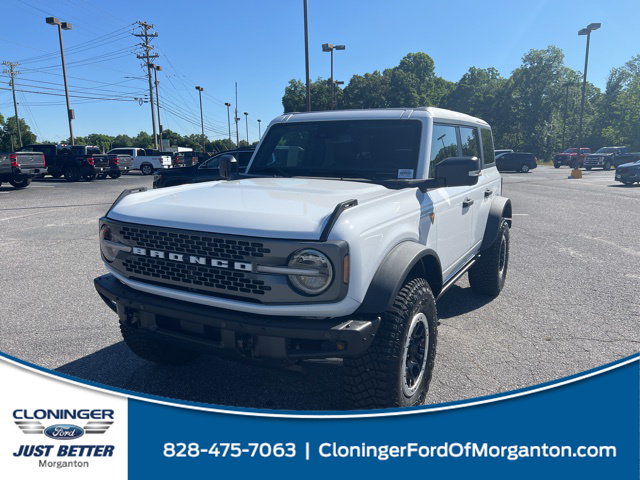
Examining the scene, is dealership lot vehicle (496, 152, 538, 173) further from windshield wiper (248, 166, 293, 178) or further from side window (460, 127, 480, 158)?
windshield wiper (248, 166, 293, 178)

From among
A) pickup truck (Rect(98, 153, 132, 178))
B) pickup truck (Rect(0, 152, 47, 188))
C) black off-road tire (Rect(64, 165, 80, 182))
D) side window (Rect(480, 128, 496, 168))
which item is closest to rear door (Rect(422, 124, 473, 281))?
side window (Rect(480, 128, 496, 168))

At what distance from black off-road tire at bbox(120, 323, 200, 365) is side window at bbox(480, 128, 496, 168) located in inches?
145

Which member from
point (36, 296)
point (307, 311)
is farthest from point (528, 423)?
point (36, 296)

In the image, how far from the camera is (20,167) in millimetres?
18906

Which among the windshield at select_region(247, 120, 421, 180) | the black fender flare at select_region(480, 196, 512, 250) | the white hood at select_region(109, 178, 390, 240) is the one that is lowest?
the black fender flare at select_region(480, 196, 512, 250)

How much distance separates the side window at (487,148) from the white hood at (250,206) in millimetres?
2508

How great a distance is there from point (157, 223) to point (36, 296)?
3.72 meters

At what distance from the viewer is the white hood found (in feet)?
8.25

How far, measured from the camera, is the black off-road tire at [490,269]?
531cm

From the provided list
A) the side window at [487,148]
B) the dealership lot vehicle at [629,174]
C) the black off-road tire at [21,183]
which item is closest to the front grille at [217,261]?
the side window at [487,148]

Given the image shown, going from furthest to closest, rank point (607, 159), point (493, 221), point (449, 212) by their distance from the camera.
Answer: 1. point (607, 159)
2. point (493, 221)
3. point (449, 212)

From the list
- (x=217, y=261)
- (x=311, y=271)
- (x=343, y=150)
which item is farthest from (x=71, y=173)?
(x=311, y=271)

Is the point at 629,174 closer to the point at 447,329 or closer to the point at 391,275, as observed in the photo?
the point at 447,329

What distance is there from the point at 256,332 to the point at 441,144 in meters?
2.46
